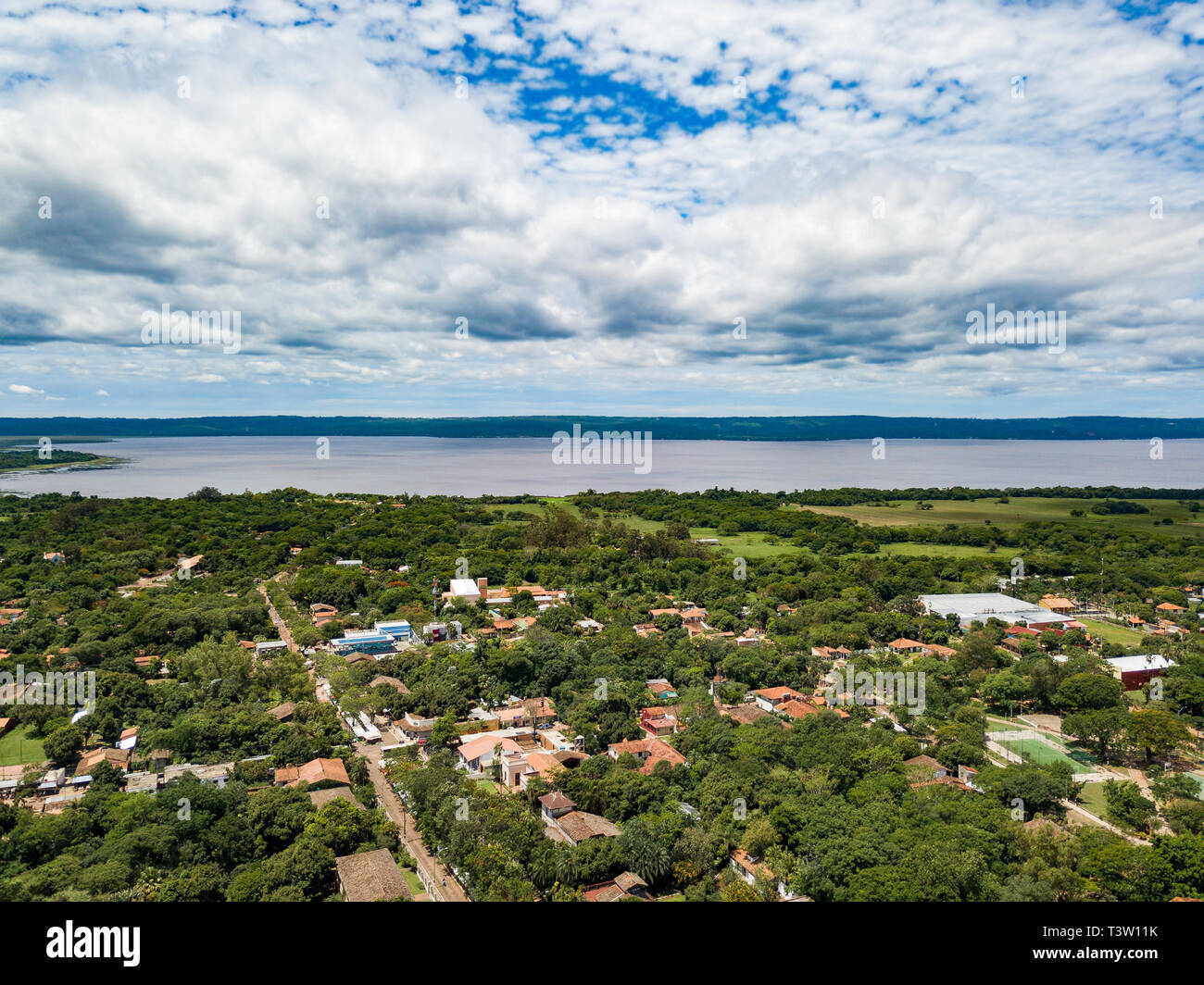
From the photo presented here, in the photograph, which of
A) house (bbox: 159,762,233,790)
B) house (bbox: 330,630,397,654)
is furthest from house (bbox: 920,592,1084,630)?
house (bbox: 159,762,233,790)

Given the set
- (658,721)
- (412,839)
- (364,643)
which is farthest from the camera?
(364,643)

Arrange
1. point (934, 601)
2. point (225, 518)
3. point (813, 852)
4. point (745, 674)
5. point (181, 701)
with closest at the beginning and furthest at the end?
1. point (813, 852)
2. point (181, 701)
3. point (745, 674)
4. point (934, 601)
5. point (225, 518)

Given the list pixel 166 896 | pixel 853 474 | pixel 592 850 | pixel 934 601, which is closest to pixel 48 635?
pixel 166 896

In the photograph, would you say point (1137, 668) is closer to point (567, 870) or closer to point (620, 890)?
point (620, 890)

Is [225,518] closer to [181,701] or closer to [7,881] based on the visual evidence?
[181,701]

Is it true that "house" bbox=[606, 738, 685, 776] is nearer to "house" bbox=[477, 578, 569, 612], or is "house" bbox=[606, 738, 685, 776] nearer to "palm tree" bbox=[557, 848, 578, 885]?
"palm tree" bbox=[557, 848, 578, 885]

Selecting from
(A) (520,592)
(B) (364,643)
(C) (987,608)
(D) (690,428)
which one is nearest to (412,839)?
(B) (364,643)
